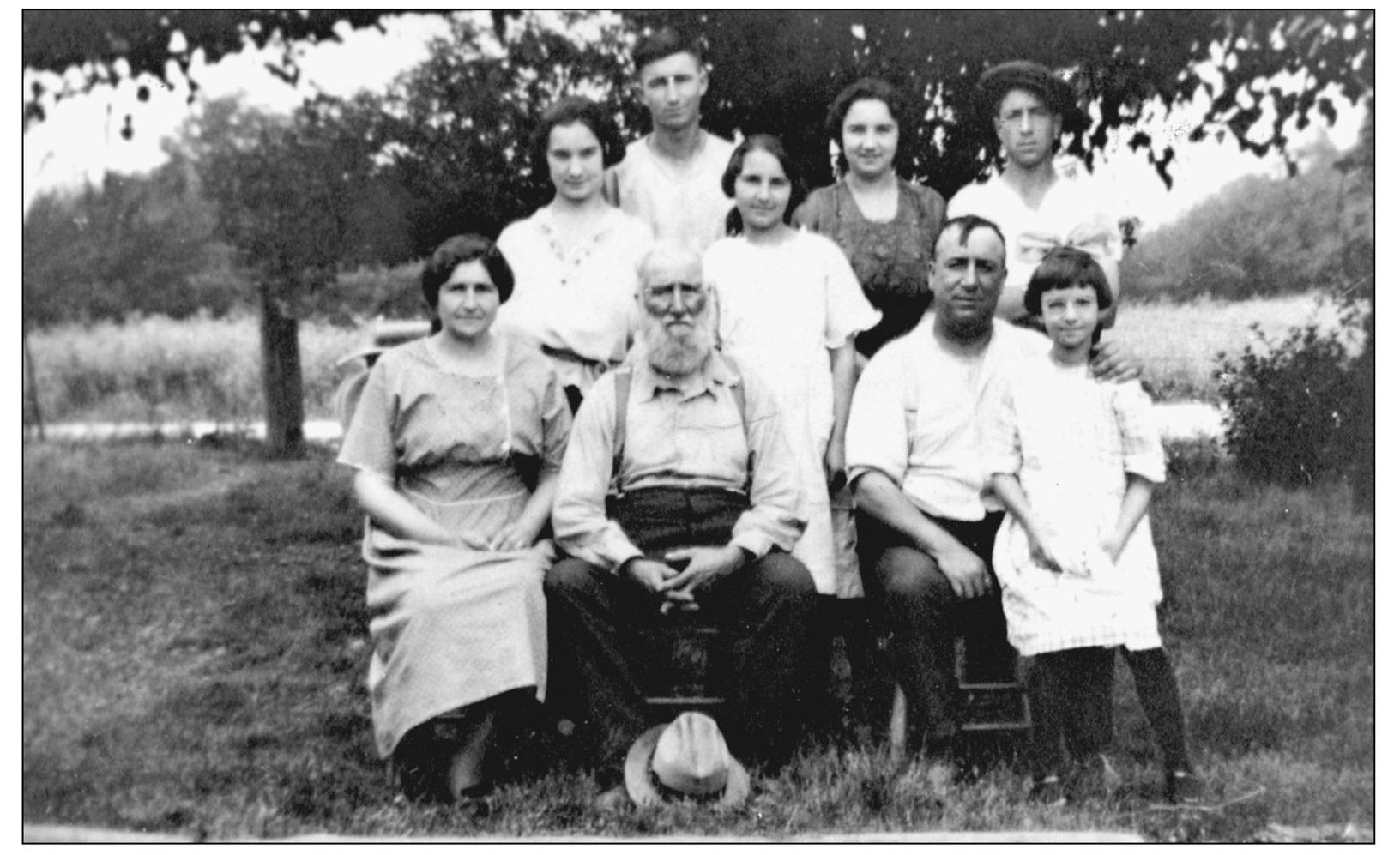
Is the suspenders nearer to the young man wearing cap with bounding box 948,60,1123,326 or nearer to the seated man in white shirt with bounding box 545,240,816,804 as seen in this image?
the seated man in white shirt with bounding box 545,240,816,804

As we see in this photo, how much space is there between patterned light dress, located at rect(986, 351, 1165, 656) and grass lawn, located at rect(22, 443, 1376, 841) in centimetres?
47

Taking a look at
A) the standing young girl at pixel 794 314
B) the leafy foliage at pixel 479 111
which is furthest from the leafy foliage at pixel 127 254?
the standing young girl at pixel 794 314

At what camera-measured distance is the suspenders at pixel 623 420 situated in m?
3.93

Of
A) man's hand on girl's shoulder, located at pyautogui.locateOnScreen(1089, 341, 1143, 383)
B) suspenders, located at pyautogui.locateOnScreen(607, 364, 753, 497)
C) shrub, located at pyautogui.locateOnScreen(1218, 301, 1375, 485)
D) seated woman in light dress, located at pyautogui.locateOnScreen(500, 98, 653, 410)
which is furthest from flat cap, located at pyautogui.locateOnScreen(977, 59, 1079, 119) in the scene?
shrub, located at pyautogui.locateOnScreen(1218, 301, 1375, 485)

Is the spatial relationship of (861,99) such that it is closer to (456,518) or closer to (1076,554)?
(1076,554)

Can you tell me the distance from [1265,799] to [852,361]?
176 centimetres

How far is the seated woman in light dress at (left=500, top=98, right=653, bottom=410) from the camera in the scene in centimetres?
439

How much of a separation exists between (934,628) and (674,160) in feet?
6.39

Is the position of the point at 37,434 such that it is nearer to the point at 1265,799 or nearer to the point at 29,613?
the point at 29,613

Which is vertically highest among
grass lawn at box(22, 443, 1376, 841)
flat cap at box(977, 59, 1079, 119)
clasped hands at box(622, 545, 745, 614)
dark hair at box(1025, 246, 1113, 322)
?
flat cap at box(977, 59, 1079, 119)

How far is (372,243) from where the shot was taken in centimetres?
534

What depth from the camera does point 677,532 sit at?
3838 mm

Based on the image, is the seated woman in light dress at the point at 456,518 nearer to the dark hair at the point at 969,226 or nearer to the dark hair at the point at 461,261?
the dark hair at the point at 461,261

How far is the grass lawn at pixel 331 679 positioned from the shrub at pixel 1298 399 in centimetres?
13
